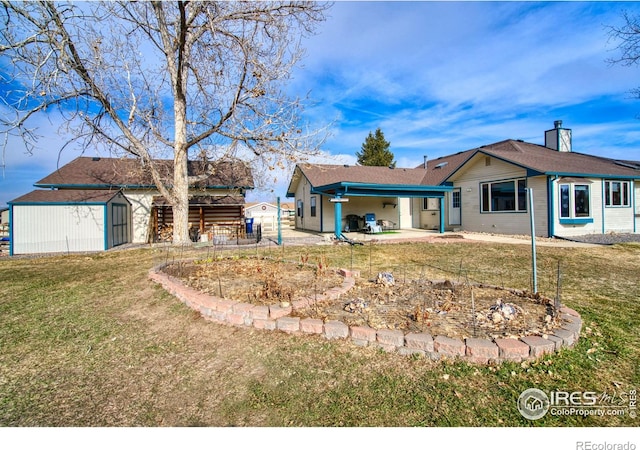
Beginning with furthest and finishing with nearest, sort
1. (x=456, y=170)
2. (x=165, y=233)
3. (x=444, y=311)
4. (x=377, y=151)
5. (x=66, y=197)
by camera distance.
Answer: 1. (x=377, y=151)
2. (x=456, y=170)
3. (x=165, y=233)
4. (x=66, y=197)
5. (x=444, y=311)

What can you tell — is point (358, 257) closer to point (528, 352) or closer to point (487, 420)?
point (528, 352)

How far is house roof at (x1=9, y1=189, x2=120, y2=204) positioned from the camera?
1227 centimetres

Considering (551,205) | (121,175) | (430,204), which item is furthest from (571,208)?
(121,175)

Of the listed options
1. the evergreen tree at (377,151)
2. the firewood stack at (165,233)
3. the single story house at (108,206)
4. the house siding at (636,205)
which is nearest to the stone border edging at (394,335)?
the single story house at (108,206)

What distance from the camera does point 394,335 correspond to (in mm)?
2908

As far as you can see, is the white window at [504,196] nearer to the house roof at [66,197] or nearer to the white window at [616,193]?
the white window at [616,193]

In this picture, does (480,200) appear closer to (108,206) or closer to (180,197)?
(180,197)

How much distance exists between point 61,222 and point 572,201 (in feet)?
68.5

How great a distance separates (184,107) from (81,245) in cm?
692

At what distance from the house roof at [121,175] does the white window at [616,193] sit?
1617 cm

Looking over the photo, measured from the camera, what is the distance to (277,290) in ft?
13.7

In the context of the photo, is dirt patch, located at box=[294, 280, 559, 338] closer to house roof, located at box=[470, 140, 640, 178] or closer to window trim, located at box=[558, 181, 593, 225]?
house roof, located at box=[470, 140, 640, 178]

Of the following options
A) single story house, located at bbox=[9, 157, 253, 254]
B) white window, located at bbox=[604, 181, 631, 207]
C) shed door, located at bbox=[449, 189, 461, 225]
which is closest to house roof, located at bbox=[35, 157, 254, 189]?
single story house, located at bbox=[9, 157, 253, 254]

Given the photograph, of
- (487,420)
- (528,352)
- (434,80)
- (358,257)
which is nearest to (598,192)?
(434,80)
